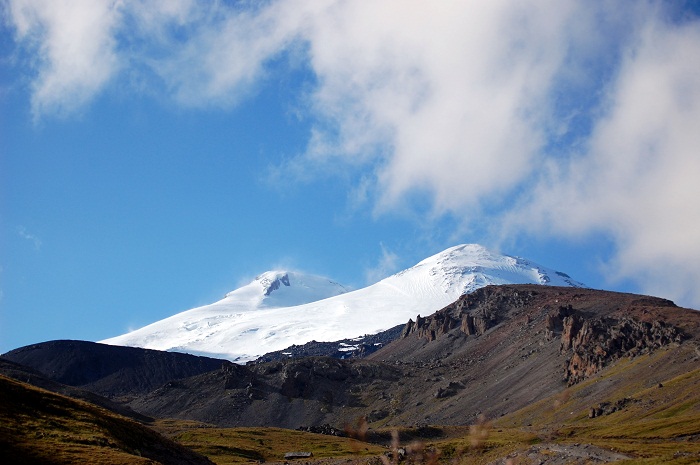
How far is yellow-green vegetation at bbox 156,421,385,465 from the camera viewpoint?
117062mm

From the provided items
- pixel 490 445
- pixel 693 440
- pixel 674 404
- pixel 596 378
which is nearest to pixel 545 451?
pixel 490 445

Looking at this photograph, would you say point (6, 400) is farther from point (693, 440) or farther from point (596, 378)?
point (596, 378)

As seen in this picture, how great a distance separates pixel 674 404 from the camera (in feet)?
451

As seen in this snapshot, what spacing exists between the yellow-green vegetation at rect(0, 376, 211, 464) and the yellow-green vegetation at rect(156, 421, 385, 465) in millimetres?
41171

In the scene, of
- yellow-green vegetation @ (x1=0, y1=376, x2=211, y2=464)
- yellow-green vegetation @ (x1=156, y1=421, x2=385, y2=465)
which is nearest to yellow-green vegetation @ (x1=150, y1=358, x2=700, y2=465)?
yellow-green vegetation @ (x1=156, y1=421, x2=385, y2=465)

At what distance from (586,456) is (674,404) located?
8030 centimetres

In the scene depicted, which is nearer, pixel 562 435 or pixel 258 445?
pixel 562 435

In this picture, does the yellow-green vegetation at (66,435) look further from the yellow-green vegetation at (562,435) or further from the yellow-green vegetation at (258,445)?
the yellow-green vegetation at (258,445)

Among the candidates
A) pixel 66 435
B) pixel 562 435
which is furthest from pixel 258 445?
pixel 66 435

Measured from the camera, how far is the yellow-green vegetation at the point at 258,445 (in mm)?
117062

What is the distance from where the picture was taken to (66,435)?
5622cm

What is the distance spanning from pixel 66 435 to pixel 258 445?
3314 inches

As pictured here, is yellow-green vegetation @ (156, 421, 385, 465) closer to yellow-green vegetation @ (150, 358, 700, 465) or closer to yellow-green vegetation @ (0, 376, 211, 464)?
yellow-green vegetation @ (150, 358, 700, 465)

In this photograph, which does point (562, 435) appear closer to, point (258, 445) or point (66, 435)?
point (258, 445)
